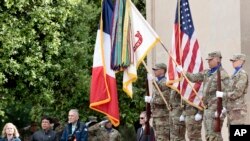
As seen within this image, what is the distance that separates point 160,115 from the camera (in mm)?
14969

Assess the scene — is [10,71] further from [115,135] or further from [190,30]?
[190,30]

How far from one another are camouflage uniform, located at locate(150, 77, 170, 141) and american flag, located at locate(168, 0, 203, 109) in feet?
1.80

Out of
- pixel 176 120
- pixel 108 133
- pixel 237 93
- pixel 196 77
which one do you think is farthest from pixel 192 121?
pixel 108 133

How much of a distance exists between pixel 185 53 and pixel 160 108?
50.1 inches

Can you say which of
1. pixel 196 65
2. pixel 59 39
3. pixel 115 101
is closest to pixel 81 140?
pixel 115 101

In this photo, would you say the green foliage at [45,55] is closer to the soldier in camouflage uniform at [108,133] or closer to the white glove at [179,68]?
the soldier in camouflage uniform at [108,133]

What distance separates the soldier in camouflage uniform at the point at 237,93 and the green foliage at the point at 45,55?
1148 centimetres

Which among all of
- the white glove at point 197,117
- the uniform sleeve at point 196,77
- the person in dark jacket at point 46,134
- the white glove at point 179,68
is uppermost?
the white glove at point 179,68

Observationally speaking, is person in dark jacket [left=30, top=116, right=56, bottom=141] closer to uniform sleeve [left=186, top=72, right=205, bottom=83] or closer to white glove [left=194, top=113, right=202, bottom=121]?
white glove [left=194, top=113, right=202, bottom=121]

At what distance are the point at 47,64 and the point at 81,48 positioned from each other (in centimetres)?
422

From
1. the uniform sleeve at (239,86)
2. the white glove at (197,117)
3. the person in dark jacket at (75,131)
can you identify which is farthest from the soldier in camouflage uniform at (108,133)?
the uniform sleeve at (239,86)

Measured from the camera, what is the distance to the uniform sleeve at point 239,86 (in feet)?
41.4

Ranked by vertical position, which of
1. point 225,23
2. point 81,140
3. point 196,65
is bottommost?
point 81,140

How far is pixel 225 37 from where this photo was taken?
16.1 m
